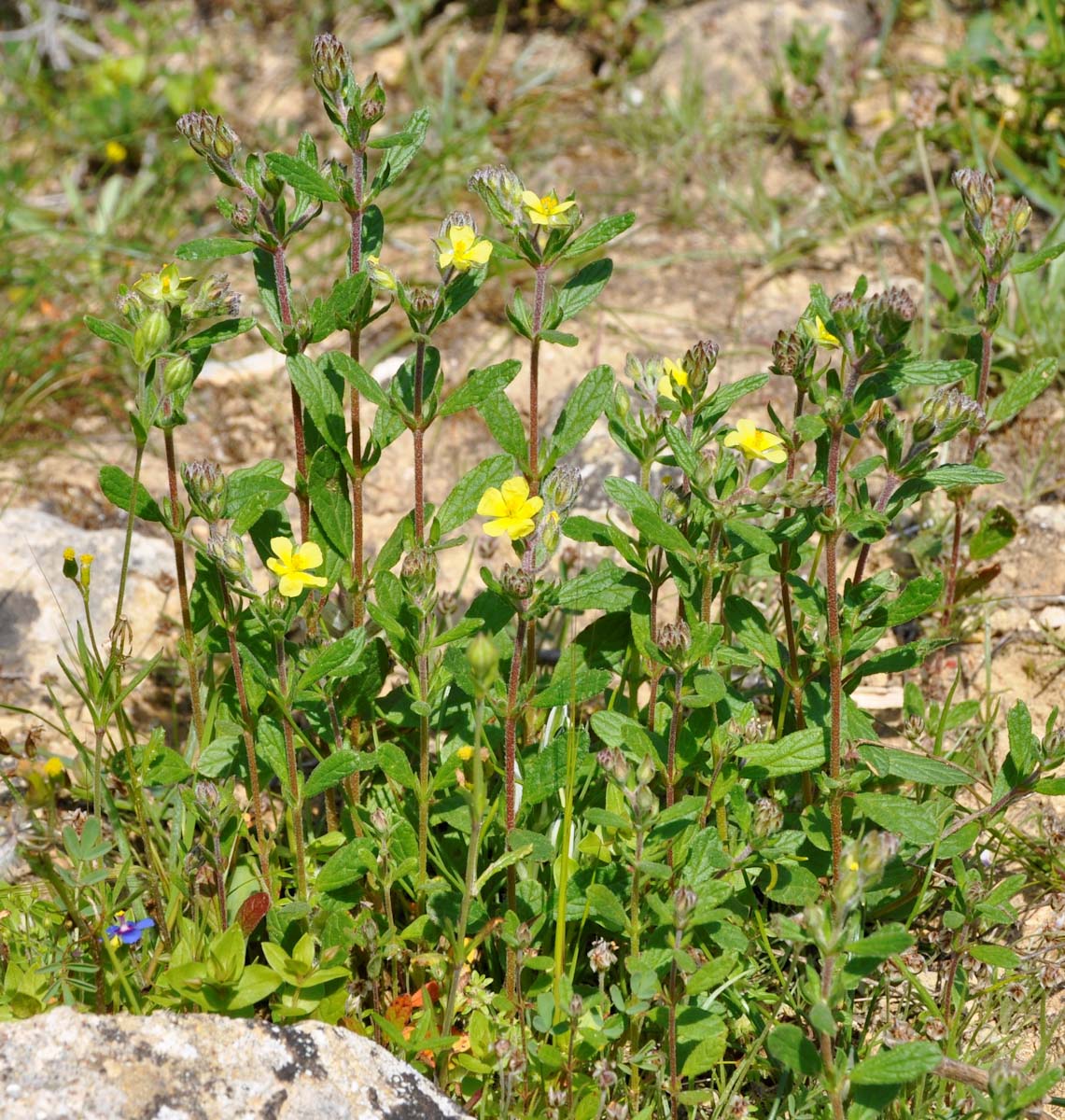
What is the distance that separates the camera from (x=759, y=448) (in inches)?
89.5

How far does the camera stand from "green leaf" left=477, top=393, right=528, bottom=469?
243 centimetres

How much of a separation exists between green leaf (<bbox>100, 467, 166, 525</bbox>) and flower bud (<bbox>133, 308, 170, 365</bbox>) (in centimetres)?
25

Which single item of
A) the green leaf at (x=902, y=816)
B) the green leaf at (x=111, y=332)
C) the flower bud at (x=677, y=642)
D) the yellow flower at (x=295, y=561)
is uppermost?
the green leaf at (x=111, y=332)

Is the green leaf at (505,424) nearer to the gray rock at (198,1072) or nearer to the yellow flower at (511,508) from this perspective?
the yellow flower at (511,508)

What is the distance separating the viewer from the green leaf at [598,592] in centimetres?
233

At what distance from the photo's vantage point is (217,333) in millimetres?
2357

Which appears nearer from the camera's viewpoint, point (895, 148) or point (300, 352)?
point (300, 352)

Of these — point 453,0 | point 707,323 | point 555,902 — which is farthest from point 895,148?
point 555,902

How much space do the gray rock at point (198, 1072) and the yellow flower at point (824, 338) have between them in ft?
4.86

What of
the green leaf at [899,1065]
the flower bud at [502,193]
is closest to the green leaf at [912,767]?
the green leaf at [899,1065]

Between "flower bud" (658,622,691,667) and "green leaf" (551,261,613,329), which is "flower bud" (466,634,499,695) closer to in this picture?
"flower bud" (658,622,691,667)

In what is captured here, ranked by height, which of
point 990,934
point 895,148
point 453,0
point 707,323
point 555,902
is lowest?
point 990,934

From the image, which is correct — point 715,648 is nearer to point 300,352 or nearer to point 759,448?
point 759,448

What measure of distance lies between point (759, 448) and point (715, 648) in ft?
1.36
